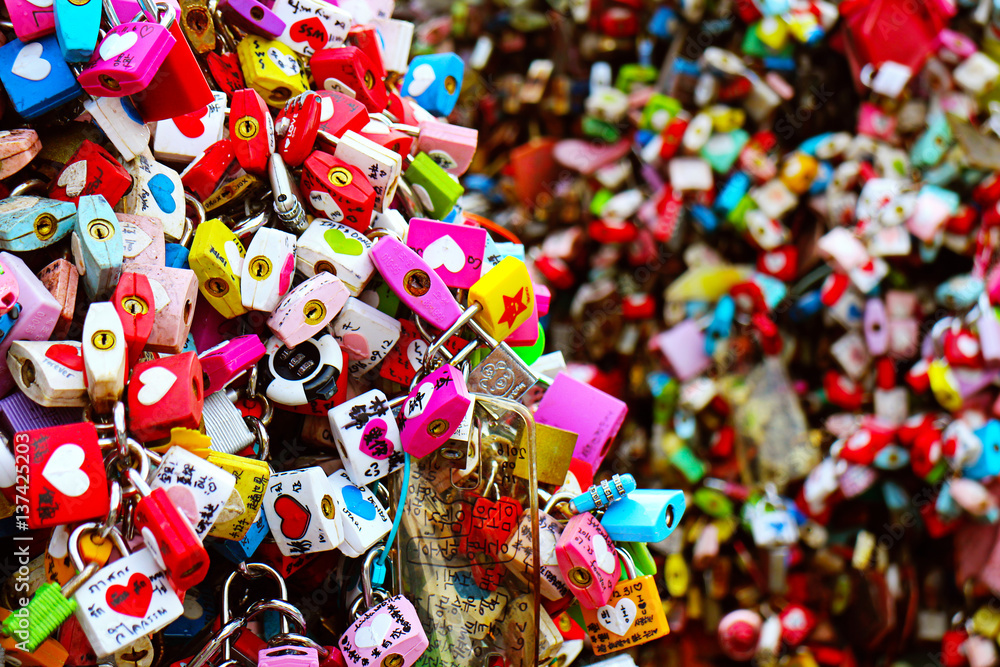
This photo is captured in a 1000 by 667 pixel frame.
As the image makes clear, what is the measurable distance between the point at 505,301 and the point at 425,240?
96mm

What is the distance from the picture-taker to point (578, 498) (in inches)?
25.8

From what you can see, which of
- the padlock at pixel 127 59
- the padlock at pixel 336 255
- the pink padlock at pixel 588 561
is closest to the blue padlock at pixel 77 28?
the padlock at pixel 127 59

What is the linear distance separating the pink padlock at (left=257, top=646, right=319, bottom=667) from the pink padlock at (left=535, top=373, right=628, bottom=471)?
0.96ft

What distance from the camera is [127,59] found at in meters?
0.55

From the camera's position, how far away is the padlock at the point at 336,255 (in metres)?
0.63

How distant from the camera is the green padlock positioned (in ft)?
2.55

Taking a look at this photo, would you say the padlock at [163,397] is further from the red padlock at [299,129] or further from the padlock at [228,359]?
the red padlock at [299,129]

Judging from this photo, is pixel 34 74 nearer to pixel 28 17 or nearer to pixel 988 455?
pixel 28 17

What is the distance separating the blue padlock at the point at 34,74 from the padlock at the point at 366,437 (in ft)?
1.05

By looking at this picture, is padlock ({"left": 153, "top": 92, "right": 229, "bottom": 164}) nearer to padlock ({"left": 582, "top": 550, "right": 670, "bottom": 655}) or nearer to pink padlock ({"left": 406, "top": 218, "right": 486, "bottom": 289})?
pink padlock ({"left": 406, "top": 218, "right": 486, "bottom": 289})

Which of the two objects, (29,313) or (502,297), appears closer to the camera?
(29,313)

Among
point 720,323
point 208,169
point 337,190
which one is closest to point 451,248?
point 337,190

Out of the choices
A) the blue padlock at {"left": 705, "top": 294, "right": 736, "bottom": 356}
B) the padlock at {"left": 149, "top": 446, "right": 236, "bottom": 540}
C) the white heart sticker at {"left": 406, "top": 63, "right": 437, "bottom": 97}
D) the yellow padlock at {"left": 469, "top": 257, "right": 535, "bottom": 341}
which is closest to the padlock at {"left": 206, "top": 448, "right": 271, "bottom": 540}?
the padlock at {"left": 149, "top": 446, "right": 236, "bottom": 540}

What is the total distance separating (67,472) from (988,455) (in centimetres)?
153
